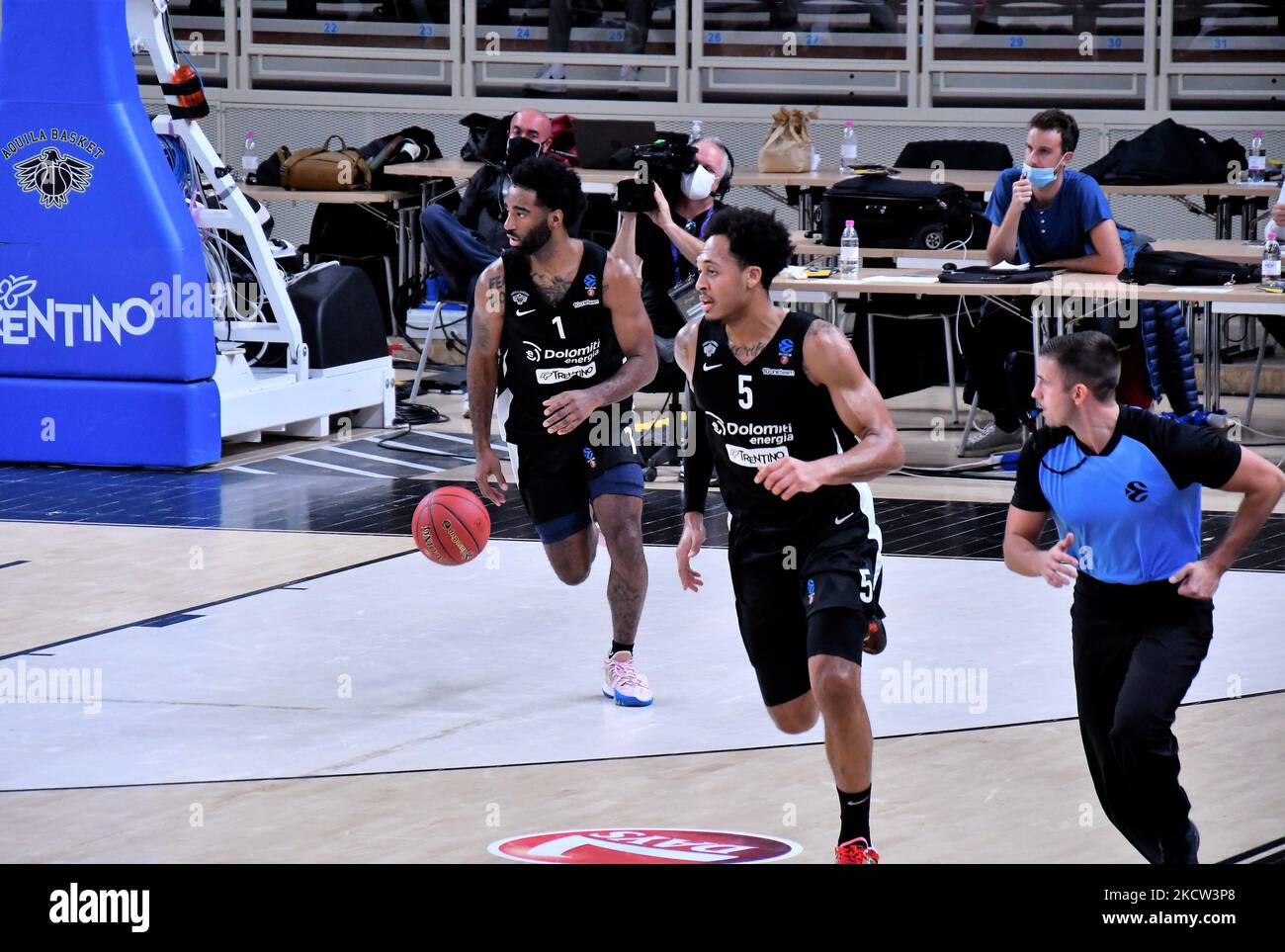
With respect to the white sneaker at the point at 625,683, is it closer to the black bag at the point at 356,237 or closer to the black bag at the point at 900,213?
the black bag at the point at 900,213

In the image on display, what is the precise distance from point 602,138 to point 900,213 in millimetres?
3363

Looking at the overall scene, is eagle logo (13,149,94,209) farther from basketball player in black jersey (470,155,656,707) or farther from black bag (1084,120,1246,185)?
black bag (1084,120,1246,185)

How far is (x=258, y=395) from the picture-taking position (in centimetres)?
1213

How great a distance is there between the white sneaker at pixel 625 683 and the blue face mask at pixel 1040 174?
15.1ft

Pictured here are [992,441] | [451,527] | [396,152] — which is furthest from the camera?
[396,152]

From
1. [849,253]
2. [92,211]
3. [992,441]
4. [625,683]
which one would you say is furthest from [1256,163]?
[625,683]

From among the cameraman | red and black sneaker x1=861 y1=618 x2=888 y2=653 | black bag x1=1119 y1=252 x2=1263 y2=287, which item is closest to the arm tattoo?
the cameraman

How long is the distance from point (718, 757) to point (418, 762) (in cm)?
93

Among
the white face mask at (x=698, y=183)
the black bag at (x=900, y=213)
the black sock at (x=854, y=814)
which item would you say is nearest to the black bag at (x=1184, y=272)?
the black bag at (x=900, y=213)

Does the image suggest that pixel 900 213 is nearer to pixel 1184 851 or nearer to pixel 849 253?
pixel 849 253

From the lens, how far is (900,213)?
41.3 feet

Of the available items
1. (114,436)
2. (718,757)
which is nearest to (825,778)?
(718,757)

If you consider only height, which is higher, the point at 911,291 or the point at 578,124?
the point at 578,124
